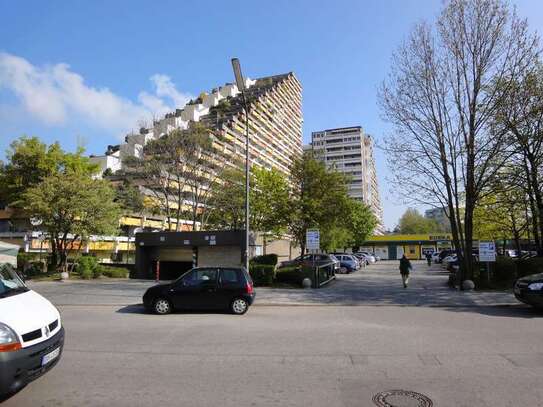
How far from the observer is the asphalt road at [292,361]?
17.5ft

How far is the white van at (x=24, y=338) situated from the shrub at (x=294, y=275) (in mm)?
16584

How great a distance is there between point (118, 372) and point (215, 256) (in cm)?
2149

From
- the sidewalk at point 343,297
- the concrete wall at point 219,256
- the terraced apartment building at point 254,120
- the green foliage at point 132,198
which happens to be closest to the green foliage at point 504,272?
the sidewalk at point 343,297

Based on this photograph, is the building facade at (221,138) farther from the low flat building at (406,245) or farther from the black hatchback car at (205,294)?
the low flat building at (406,245)

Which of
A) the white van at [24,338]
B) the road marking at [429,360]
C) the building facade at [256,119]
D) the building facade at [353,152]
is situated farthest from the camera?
the building facade at [353,152]

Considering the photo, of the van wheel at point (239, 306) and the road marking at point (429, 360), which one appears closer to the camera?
the road marking at point (429, 360)

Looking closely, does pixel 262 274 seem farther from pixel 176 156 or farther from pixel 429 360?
pixel 176 156

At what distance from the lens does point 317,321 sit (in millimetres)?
11656

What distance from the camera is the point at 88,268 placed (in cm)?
2900

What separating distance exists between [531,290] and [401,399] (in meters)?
9.47

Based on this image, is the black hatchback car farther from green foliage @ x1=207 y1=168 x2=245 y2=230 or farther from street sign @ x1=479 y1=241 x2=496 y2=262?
green foliage @ x1=207 y1=168 x2=245 y2=230

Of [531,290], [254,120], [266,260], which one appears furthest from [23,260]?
[254,120]

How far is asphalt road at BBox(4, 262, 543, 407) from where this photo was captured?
17.5 feet

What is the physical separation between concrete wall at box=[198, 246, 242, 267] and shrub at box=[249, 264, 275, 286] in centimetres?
502
